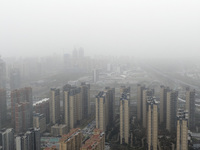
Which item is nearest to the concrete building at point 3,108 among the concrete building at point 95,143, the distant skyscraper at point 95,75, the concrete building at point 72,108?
the concrete building at point 72,108

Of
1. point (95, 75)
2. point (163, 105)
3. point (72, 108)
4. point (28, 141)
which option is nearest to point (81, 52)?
point (95, 75)

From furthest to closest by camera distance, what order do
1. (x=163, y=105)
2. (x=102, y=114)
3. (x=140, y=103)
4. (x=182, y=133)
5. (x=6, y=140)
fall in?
(x=140, y=103), (x=163, y=105), (x=102, y=114), (x=6, y=140), (x=182, y=133)

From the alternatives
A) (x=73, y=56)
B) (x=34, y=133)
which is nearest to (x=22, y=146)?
(x=34, y=133)

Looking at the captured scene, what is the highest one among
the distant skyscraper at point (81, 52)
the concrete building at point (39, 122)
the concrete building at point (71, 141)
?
the distant skyscraper at point (81, 52)

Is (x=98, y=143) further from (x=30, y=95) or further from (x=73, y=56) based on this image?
(x=73, y=56)

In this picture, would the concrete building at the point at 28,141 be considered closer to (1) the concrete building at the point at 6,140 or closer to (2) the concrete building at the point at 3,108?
(1) the concrete building at the point at 6,140

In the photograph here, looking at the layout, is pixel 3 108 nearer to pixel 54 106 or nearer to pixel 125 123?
pixel 54 106
